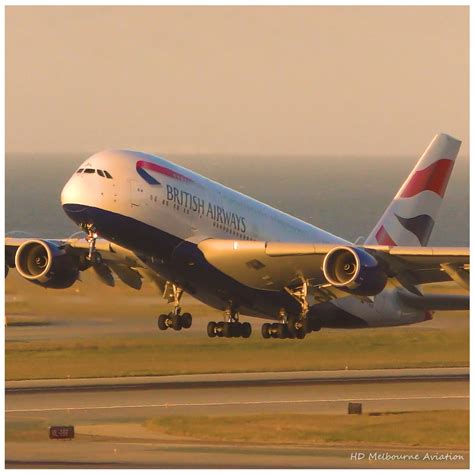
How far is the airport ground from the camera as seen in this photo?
46312 millimetres

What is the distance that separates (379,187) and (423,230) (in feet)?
280

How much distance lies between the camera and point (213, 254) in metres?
38.6

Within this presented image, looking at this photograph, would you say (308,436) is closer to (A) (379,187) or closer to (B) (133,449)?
(B) (133,449)

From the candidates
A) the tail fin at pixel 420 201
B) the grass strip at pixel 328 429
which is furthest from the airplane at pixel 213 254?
the tail fin at pixel 420 201

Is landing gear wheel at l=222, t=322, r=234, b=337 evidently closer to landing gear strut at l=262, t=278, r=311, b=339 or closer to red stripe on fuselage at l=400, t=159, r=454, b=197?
landing gear strut at l=262, t=278, r=311, b=339

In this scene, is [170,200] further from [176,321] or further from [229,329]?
[229,329]

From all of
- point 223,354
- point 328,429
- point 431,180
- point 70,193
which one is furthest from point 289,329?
point 431,180

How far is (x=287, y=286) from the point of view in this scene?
41125 mm

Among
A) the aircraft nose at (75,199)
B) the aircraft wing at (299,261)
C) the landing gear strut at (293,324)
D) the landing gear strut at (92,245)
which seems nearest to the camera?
the aircraft nose at (75,199)

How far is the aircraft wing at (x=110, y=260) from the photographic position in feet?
134

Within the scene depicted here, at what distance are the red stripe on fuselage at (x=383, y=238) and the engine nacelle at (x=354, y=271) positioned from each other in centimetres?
943

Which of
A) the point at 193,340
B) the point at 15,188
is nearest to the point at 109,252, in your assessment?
the point at 193,340

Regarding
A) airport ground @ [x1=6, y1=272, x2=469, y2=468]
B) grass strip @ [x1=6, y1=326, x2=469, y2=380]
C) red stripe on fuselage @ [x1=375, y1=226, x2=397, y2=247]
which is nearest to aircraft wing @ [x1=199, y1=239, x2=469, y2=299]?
airport ground @ [x1=6, y1=272, x2=469, y2=468]

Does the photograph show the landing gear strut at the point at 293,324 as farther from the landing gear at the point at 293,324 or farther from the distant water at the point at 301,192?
the distant water at the point at 301,192
